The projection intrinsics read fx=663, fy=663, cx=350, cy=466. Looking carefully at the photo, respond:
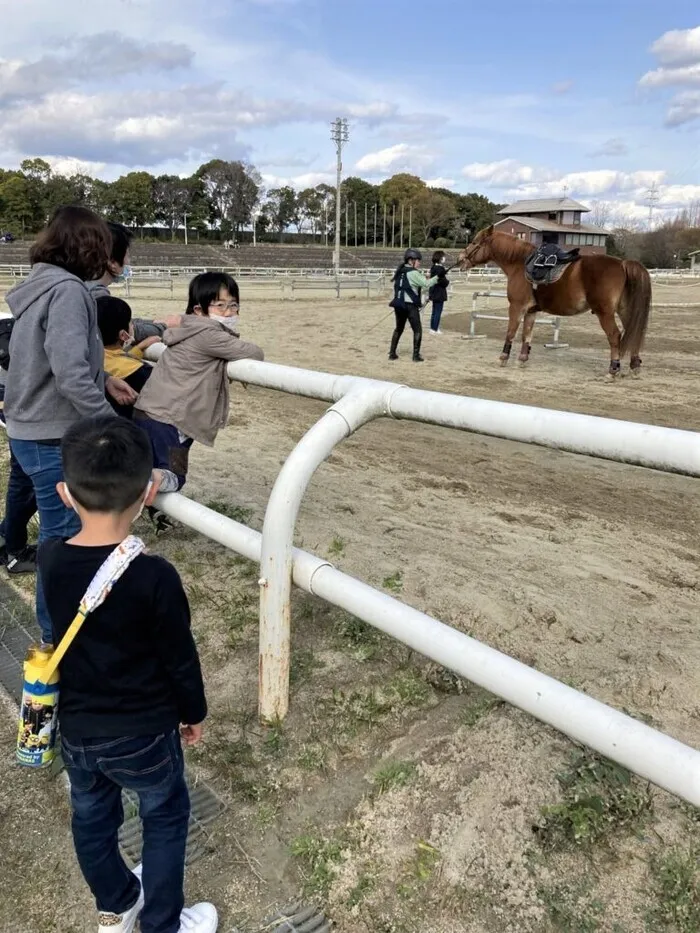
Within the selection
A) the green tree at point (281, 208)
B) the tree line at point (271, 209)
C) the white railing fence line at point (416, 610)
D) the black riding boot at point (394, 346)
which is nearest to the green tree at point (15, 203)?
the tree line at point (271, 209)

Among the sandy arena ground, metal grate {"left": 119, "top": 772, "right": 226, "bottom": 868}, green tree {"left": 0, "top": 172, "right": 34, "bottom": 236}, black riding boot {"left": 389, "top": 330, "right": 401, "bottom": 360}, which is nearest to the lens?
the sandy arena ground

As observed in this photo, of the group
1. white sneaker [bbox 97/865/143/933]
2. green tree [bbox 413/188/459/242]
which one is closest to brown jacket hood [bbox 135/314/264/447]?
white sneaker [bbox 97/865/143/933]

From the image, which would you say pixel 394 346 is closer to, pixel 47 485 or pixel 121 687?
pixel 47 485

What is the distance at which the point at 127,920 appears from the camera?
1.42 metres

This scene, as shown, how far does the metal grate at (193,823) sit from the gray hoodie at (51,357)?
1.11m

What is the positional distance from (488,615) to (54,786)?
5.18 feet

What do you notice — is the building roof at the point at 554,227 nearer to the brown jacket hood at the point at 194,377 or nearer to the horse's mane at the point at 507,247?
the horse's mane at the point at 507,247

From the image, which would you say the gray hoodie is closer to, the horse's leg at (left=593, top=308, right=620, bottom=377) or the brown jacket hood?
the brown jacket hood

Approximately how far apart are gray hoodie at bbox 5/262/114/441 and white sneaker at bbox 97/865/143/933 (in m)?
1.29

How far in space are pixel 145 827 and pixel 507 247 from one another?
9.32m

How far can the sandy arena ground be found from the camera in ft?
4.89

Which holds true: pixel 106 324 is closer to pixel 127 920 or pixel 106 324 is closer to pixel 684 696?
pixel 127 920

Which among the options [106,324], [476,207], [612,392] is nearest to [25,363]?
[106,324]

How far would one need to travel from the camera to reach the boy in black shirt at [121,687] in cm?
130
